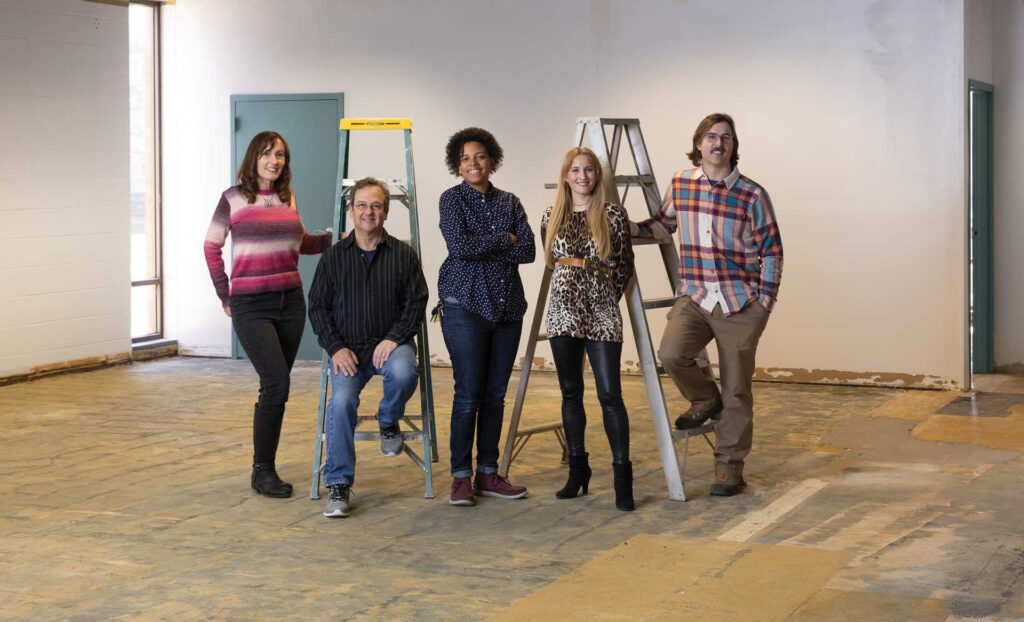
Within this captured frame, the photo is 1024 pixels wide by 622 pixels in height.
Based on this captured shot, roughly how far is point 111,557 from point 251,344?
1170 mm

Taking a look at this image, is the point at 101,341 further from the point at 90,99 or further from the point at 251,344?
the point at 251,344

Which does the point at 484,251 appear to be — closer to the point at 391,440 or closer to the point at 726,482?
the point at 391,440

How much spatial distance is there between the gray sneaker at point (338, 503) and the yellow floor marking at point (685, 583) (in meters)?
1.12

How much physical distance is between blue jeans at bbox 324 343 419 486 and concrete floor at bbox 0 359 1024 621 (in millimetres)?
201

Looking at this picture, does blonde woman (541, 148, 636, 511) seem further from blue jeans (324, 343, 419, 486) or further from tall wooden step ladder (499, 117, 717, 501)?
blue jeans (324, 343, 419, 486)

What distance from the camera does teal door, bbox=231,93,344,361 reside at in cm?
976

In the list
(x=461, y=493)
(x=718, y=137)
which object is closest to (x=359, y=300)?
(x=461, y=493)

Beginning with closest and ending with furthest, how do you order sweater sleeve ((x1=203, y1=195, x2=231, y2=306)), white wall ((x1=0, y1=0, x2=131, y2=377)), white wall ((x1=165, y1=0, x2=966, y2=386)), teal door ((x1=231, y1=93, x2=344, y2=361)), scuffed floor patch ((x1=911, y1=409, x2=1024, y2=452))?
sweater sleeve ((x1=203, y1=195, x2=231, y2=306)), scuffed floor patch ((x1=911, y1=409, x2=1024, y2=452)), white wall ((x1=165, y1=0, x2=966, y2=386)), white wall ((x1=0, y1=0, x2=131, y2=377)), teal door ((x1=231, y1=93, x2=344, y2=361))

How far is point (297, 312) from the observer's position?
557 cm

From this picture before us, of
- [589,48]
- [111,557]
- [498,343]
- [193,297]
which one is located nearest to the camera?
[111,557]

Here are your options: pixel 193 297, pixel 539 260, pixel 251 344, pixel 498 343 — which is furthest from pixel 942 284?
pixel 193 297

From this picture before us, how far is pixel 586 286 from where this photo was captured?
17.1ft

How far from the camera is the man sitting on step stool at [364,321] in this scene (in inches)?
206

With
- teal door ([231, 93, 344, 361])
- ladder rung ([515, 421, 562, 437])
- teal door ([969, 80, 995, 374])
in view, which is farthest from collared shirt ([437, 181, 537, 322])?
teal door ([969, 80, 995, 374])
